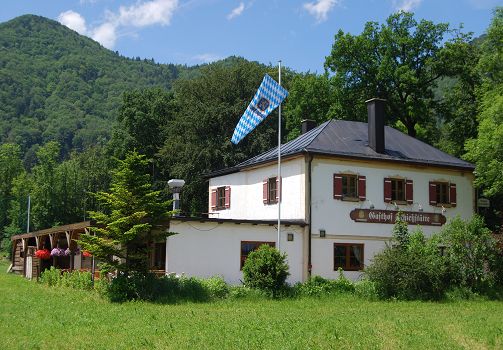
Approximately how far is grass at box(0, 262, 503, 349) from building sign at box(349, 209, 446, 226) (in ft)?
21.4

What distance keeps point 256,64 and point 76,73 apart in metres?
89.0

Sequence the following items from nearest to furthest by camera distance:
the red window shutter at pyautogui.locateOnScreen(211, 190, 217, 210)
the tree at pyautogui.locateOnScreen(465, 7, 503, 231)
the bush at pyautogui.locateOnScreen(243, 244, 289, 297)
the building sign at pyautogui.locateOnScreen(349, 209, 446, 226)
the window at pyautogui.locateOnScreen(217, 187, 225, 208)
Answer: the bush at pyautogui.locateOnScreen(243, 244, 289, 297) → the tree at pyautogui.locateOnScreen(465, 7, 503, 231) → the building sign at pyautogui.locateOnScreen(349, 209, 446, 226) → the window at pyautogui.locateOnScreen(217, 187, 225, 208) → the red window shutter at pyautogui.locateOnScreen(211, 190, 217, 210)

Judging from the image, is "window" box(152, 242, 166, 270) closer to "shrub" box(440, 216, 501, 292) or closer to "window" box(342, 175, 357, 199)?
"window" box(342, 175, 357, 199)

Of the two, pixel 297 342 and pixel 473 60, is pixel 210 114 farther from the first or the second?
pixel 297 342

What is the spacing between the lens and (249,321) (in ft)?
51.1

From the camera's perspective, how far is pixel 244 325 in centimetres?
1474

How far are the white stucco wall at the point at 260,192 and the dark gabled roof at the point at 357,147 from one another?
1.69 ft

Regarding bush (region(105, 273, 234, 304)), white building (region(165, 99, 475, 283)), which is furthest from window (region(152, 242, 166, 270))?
bush (region(105, 273, 234, 304))

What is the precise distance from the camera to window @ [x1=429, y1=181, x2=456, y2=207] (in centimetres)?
2919

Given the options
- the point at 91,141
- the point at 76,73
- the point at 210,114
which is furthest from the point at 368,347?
the point at 76,73

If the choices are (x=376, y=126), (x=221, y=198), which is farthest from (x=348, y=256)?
(x=221, y=198)

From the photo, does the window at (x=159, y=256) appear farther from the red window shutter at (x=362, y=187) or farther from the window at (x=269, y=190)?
the red window shutter at (x=362, y=187)

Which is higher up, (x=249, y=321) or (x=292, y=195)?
(x=292, y=195)

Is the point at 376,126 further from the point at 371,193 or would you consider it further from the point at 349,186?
the point at 349,186
